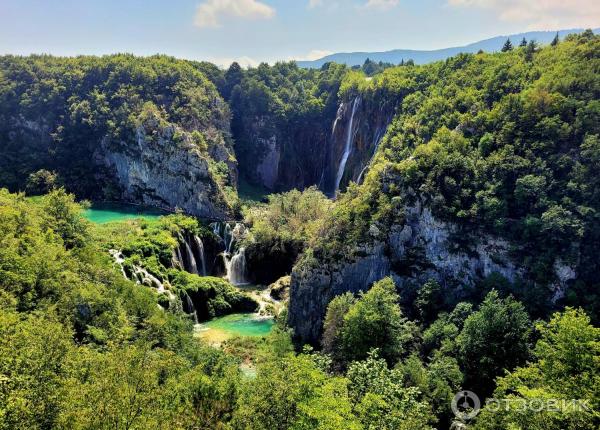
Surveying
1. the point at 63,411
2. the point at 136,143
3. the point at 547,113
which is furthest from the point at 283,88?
the point at 63,411

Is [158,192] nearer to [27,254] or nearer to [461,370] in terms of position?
[27,254]

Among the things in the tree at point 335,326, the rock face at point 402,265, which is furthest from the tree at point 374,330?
the rock face at point 402,265

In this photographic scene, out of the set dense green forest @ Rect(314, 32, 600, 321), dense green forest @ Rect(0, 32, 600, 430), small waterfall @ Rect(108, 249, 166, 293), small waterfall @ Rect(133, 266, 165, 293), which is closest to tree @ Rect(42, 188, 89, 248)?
dense green forest @ Rect(0, 32, 600, 430)

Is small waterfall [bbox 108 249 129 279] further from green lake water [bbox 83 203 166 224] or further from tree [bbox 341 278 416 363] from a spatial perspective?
tree [bbox 341 278 416 363]

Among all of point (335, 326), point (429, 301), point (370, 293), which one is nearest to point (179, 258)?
point (335, 326)

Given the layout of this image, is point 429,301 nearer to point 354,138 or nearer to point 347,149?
point 354,138

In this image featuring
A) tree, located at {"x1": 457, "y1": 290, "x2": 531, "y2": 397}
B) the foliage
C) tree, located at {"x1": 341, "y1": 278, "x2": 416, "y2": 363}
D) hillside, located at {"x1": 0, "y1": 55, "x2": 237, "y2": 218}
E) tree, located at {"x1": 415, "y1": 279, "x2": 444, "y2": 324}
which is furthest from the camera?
the foliage
